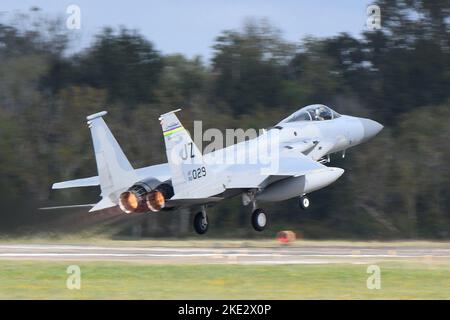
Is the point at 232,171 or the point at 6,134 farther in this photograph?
the point at 6,134

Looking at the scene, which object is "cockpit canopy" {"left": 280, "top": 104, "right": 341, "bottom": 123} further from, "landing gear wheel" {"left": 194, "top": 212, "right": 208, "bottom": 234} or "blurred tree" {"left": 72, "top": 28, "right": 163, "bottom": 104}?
"blurred tree" {"left": 72, "top": 28, "right": 163, "bottom": 104}

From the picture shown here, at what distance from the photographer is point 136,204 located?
2191 cm

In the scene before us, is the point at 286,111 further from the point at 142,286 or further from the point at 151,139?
the point at 142,286

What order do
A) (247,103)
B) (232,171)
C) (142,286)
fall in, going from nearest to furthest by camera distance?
(142,286), (232,171), (247,103)

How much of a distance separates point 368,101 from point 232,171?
29741 mm

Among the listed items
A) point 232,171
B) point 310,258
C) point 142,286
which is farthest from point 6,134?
point 142,286

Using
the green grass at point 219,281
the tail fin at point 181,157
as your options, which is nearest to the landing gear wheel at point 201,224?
the tail fin at point 181,157

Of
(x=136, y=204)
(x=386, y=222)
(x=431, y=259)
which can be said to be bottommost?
(x=386, y=222)

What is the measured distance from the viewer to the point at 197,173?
22.0 m

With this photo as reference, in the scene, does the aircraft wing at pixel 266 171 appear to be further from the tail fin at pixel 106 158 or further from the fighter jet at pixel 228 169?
the tail fin at pixel 106 158

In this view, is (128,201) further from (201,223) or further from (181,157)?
(201,223)

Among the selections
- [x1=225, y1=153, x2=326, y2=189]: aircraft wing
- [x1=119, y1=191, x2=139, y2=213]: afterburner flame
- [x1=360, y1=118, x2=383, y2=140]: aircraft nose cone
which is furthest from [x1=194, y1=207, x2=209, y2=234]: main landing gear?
[x1=360, y1=118, x2=383, y2=140]: aircraft nose cone

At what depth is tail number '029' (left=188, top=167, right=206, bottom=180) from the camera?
21.9 m

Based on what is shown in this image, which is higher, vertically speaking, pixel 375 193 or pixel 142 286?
pixel 142 286
